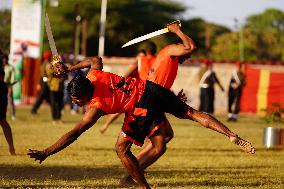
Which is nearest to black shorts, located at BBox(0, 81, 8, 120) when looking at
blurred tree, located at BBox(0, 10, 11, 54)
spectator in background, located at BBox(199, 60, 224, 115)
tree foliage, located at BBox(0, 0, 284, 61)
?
blurred tree, located at BBox(0, 10, 11, 54)

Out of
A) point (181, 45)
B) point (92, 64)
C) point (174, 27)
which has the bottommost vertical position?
point (92, 64)

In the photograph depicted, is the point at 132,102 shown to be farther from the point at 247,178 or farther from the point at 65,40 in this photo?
the point at 65,40

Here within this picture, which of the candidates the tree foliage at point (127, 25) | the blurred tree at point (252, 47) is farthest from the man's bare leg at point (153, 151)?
the blurred tree at point (252, 47)

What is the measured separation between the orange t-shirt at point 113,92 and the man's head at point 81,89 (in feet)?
0.28

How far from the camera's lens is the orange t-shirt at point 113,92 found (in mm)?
8961

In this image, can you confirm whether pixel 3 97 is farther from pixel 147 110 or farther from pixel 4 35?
pixel 4 35

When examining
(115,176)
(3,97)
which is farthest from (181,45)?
(3,97)

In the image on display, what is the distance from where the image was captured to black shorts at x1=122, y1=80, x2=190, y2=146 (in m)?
9.21

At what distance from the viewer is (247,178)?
11820mm

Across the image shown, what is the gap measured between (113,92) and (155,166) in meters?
4.41

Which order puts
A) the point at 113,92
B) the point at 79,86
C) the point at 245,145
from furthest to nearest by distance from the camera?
the point at 245,145
the point at 113,92
the point at 79,86

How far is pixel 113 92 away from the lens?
29.6ft

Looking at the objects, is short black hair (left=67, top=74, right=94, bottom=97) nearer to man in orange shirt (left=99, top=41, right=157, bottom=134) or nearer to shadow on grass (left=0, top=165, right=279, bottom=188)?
shadow on grass (left=0, top=165, right=279, bottom=188)

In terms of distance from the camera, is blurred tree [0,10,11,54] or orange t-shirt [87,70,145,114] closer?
orange t-shirt [87,70,145,114]
